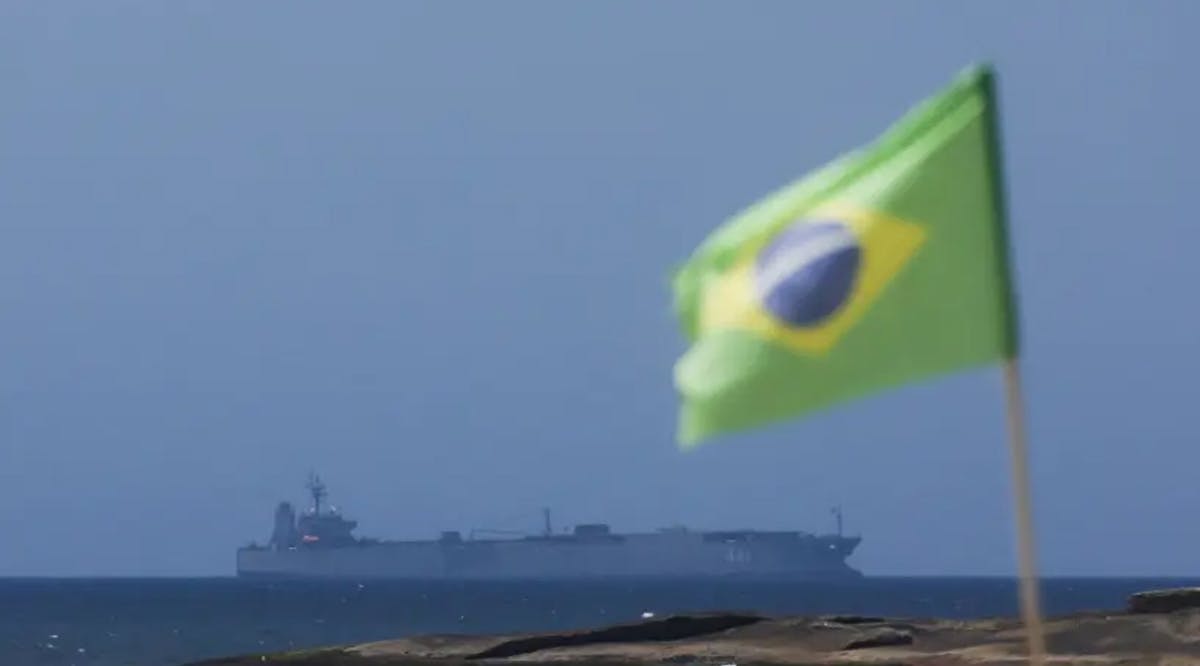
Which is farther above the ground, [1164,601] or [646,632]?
[1164,601]

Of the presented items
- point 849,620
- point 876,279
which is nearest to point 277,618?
point 849,620

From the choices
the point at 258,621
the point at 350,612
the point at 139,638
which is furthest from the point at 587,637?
the point at 350,612

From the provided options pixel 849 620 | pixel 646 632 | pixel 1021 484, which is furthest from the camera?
pixel 849 620

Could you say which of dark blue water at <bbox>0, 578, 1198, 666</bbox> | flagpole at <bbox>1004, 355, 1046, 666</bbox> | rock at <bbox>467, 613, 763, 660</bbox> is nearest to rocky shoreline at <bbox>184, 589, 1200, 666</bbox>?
rock at <bbox>467, 613, 763, 660</bbox>

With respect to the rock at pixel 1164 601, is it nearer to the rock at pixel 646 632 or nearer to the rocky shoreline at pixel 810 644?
the rocky shoreline at pixel 810 644

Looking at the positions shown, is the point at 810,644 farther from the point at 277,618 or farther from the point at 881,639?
the point at 277,618

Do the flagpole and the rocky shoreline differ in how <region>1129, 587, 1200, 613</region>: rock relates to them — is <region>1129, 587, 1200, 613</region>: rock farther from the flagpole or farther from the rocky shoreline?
the flagpole
